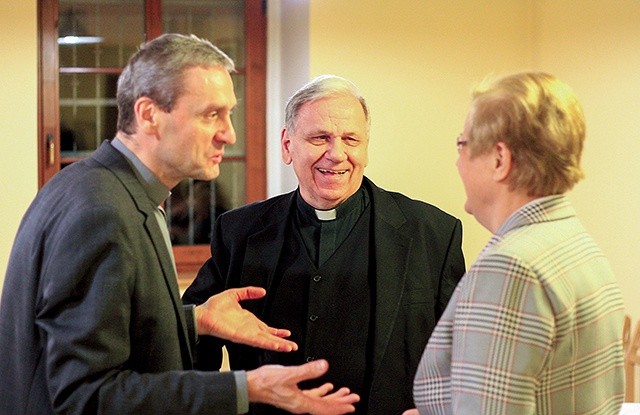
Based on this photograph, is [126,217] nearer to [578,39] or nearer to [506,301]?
[506,301]

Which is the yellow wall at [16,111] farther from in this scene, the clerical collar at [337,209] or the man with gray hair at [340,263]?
the clerical collar at [337,209]

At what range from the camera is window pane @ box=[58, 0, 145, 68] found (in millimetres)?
4766

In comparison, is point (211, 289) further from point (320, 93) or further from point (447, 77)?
point (447, 77)

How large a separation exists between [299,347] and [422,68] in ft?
8.50

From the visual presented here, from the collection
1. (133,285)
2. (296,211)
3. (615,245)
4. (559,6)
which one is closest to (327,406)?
(133,285)

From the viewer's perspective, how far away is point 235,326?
232cm

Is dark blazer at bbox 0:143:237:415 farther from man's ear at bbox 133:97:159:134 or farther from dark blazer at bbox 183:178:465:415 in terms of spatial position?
dark blazer at bbox 183:178:465:415

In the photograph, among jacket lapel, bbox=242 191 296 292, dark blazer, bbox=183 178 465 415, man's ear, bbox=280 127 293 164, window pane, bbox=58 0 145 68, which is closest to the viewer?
dark blazer, bbox=183 178 465 415

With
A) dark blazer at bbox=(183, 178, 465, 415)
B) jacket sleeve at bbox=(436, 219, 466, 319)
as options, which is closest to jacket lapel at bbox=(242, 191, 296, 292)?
dark blazer at bbox=(183, 178, 465, 415)

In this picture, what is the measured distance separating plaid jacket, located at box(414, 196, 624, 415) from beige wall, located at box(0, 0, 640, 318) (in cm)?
291

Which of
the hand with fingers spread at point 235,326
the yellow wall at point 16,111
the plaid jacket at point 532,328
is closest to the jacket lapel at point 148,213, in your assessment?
the hand with fingers spread at point 235,326

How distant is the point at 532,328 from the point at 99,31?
3.68 meters

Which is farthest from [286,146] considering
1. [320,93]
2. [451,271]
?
[451,271]

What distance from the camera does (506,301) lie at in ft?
5.21
